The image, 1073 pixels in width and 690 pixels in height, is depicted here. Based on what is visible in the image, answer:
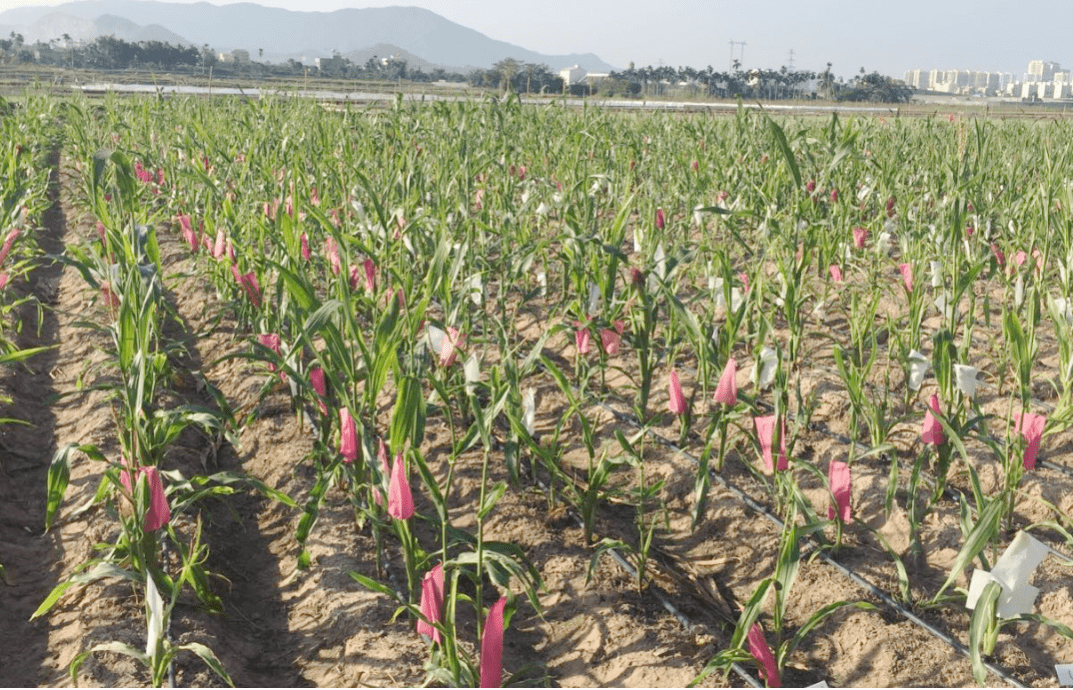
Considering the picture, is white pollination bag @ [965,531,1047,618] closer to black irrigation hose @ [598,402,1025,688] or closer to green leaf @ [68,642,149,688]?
black irrigation hose @ [598,402,1025,688]

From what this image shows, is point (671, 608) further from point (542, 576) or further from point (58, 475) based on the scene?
point (58, 475)

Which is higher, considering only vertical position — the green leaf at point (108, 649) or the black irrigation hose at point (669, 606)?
the green leaf at point (108, 649)

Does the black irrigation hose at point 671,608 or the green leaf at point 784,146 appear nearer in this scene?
the black irrigation hose at point 671,608

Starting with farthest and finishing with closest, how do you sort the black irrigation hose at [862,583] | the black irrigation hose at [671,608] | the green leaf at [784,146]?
the green leaf at [784,146], the black irrigation hose at [862,583], the black irrigation hose at [671,608]

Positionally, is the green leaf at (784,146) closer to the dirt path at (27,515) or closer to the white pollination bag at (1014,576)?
the white pollination bag at (1014,576)

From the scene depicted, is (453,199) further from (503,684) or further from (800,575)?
(503,684)

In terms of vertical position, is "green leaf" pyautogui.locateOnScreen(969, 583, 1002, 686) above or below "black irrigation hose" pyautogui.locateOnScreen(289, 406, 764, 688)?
above

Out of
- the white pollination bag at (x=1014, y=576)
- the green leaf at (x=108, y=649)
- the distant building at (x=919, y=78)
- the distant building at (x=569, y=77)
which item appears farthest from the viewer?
the distant building at (x=919, y=78)

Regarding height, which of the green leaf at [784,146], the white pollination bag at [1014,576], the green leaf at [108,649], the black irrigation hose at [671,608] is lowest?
the black irrigation hose at [671,608]

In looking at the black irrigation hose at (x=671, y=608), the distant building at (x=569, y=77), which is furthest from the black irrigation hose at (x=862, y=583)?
the distant building at (x=569, y=77)

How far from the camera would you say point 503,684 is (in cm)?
180

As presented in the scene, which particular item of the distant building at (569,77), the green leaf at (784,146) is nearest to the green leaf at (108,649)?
the green leaf at (784,146)

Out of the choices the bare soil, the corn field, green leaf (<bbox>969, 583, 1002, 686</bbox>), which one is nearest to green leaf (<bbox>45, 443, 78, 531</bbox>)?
the corn field

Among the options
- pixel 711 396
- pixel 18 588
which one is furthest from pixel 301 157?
pixel 18 588
